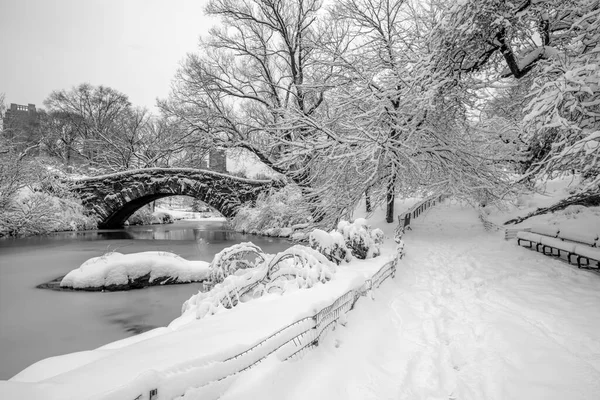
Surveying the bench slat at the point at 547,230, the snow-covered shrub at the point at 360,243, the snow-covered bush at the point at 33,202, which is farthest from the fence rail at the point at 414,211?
the snow-covered bush at the point at 33,202

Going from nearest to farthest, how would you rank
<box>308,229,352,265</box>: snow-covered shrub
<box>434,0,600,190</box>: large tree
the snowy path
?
1. the snowy path
2. <box>434,0,600,190</box>: large tree
3. <box>308,229,352,265</box>: snow-covered shrub

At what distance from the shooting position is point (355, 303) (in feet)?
14.0

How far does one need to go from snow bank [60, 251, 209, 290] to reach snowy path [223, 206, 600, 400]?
6183mm

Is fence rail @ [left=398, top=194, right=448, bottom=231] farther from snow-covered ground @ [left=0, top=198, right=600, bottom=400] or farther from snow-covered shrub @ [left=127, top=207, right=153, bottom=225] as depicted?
snow-covered shrub @ [left=127, top=207, right=153, bottom=225]

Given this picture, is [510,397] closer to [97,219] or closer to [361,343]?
[361,343]

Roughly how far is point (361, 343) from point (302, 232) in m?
8.82

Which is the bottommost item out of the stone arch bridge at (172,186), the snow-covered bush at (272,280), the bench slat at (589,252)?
the snow-covered bush at (272,280)

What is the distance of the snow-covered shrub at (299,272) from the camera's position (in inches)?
207

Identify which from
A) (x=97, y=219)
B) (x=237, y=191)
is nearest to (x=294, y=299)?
(x=237, y=191)

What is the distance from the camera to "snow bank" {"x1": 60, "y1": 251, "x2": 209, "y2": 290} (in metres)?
8.91

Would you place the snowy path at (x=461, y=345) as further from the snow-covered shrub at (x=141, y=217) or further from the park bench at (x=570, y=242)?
the snow-covered shrub at (x=141, y=217)

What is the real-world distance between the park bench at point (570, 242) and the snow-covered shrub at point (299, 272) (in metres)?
5.10

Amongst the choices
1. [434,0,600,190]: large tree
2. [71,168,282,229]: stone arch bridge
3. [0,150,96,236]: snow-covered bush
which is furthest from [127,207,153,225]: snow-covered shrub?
[434,0,600,190]: large tree

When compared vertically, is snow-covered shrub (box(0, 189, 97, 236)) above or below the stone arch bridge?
below
